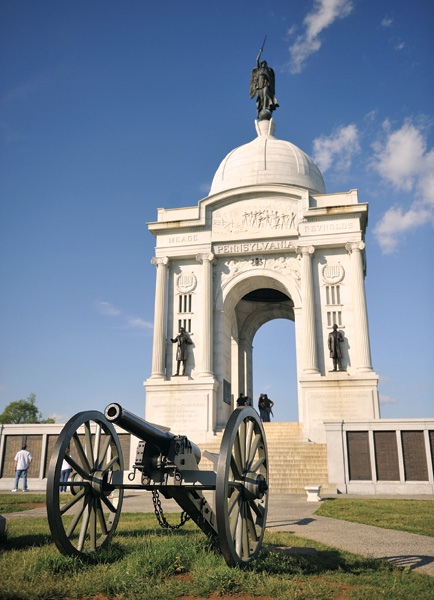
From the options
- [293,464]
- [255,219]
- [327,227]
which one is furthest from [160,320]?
[293,464]

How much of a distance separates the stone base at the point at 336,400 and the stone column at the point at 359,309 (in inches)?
29.7

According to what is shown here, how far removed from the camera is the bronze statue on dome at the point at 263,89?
117 ft

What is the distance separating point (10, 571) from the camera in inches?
223

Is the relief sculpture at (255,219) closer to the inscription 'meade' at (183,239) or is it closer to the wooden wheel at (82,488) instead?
the inscription 'meade' at (183,239)

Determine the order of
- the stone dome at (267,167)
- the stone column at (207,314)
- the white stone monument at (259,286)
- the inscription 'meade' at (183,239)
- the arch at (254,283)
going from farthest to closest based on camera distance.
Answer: the stone dome at (267,167) → the inscription 'meade' at (183,239) → the arch at (254,283) → the stone column at (207,314) → the white stone monument at (259,286)

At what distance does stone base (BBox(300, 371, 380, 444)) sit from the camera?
2398 cm

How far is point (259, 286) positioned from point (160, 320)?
20.4ft

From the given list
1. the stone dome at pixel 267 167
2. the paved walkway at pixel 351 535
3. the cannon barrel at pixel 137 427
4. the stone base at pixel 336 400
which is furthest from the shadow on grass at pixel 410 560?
the stone dome at pixel 267 167

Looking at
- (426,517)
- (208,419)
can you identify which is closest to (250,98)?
(208,419)

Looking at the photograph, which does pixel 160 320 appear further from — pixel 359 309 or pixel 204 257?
pixel 359 309

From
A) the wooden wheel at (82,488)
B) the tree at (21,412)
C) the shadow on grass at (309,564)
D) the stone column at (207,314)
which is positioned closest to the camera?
the wooden wheel at (82,488)

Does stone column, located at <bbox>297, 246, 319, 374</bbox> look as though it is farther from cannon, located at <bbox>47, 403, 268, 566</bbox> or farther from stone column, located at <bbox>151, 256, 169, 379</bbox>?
cannon, located at <bbox>47, 403, 268, 566</bbox>

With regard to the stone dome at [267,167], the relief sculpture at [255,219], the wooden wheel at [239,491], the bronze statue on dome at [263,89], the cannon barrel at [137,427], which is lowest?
the wooden wheel at [239,491]

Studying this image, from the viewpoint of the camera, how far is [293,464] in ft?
65.7
